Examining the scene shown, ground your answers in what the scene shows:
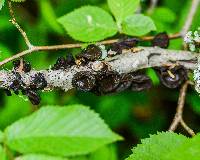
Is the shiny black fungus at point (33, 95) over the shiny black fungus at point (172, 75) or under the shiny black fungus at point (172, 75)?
over

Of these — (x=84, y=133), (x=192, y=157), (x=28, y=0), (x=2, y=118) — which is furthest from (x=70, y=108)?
(x=28, y=0)

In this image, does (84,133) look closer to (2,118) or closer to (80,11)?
(80,11)

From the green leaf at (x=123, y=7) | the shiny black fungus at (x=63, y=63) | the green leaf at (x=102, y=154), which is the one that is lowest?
the green leaf at (x=102, y=154)

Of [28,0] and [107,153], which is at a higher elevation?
[28,0]

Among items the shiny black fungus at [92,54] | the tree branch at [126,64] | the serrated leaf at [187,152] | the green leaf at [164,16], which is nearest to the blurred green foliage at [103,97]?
the green leaf at [164,16]

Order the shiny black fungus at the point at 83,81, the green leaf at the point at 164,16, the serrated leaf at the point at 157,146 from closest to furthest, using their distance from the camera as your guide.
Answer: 1. the serrated leaf at the point at 157,146
2. the shiny black fungus at the point at 83,81
3. the green leaf at the point at 164,16

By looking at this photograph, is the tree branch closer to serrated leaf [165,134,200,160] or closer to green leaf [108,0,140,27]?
green leaf [108,0,140,27]

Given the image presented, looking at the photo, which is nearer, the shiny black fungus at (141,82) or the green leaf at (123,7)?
the shiny black fungus at (141,82)

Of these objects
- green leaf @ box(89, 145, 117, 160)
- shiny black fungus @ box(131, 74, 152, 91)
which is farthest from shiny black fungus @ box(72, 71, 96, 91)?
green leaf @ box(89, 145, 117, 160)

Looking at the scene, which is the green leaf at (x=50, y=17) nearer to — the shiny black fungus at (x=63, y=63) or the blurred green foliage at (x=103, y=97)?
the blurred green foliage at (x=103, y=97)
